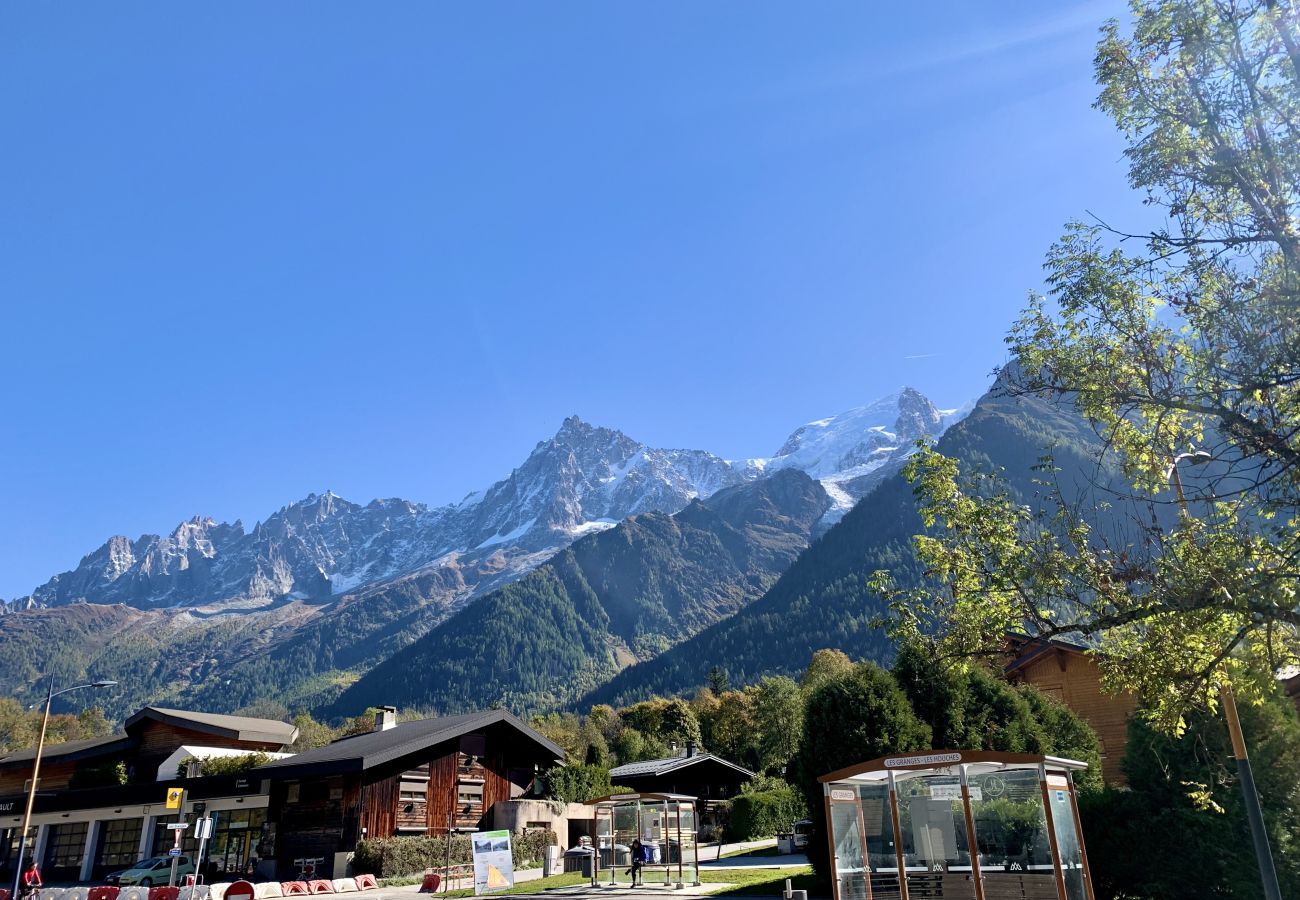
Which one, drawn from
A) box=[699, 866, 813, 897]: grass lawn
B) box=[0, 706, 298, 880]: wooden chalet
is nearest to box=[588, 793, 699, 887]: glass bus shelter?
box=[699, 866, 813, 897]: grass lawn

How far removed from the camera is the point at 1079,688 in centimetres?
3453

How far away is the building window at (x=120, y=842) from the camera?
139ft

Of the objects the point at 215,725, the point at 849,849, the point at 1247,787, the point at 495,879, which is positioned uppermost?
the point at 215,725

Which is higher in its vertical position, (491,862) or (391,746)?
(391,746)

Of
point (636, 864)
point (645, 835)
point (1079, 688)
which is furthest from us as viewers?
point (1079, 688)

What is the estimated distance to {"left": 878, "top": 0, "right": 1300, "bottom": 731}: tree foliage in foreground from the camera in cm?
1003

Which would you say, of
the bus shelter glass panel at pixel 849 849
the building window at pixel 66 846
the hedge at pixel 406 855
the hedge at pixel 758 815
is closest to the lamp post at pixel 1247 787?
the bus shelter glass panel at pixel 849 849

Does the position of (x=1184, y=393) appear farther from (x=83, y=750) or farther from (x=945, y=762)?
(x=83, y=750)

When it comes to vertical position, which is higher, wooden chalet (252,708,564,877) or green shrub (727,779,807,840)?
wooden chalet (252,708,564,877)

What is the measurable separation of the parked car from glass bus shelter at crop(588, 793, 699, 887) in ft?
60.4

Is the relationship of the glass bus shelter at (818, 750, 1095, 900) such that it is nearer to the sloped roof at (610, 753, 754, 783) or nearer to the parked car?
the parked car

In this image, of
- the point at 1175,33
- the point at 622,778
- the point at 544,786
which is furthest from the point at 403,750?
the point at 1175,33

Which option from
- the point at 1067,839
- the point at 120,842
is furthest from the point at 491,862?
the point at 120,842

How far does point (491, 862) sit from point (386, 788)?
11.1m
